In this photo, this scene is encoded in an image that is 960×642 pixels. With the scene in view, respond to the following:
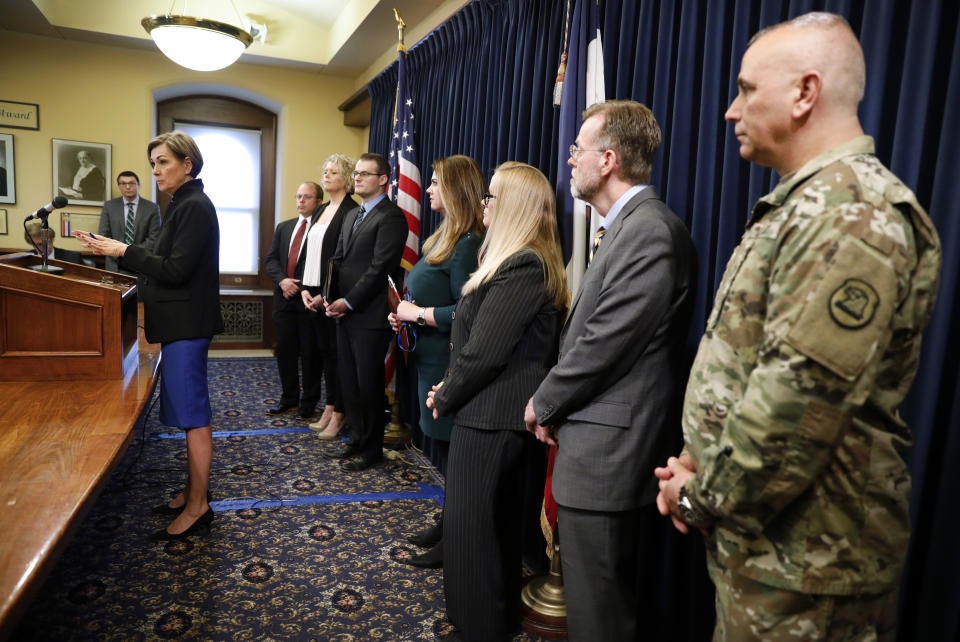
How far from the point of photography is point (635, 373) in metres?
1.54

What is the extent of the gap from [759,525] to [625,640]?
0.80 metres

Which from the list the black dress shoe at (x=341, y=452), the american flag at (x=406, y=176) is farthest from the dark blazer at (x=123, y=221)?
the black dress shoe at (x=341, y=452)

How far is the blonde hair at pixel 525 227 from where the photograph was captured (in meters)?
1.93

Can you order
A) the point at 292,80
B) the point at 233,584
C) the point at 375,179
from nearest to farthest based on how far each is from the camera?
the point at 233,584
the point at 375,179
the point at 292,80

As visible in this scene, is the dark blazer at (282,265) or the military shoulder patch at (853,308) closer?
the military shoulder patch at (853,308)

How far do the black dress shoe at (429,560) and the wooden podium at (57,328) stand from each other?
4.36 ft

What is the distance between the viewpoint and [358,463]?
140 inches

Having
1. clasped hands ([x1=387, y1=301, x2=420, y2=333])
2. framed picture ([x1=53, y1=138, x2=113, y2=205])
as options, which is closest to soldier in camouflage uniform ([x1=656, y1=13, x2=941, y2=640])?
clasped hands ([x1=387, y1=301, x2=420, y2=333])

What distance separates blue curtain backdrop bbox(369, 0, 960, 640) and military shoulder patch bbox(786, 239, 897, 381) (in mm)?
557

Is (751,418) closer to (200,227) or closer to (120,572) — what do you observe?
(200,227)

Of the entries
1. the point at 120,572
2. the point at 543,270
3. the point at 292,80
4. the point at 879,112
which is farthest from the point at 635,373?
the point at 292,80

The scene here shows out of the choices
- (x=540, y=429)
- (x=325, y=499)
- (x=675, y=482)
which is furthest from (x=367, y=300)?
(x=675, y=482)

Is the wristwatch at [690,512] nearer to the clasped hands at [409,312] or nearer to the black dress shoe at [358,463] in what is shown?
the clasped hands at [409,312]

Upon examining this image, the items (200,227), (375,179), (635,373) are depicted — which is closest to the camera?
(635,373)
